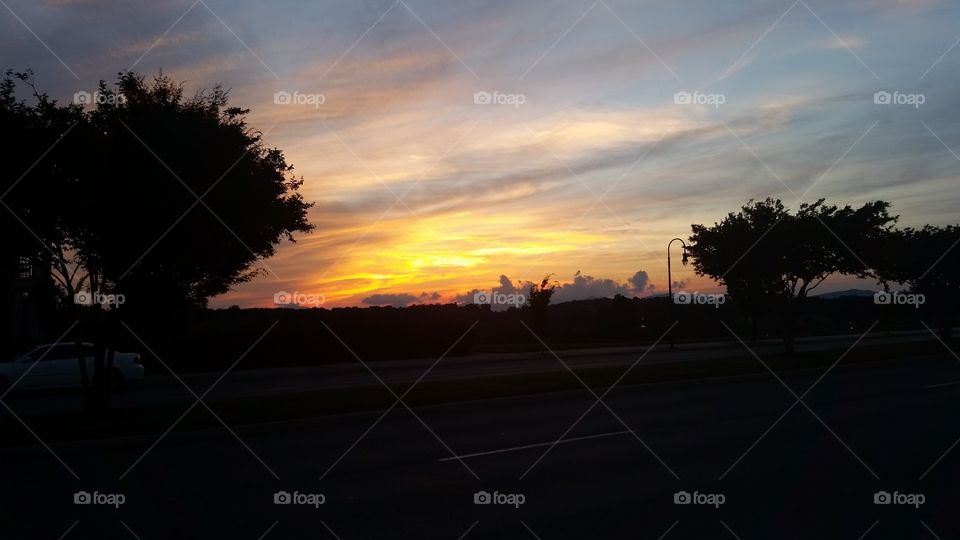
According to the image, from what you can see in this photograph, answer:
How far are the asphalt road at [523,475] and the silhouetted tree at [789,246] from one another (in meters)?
15.9

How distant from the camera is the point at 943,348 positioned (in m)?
38.3

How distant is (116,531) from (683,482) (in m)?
5.97

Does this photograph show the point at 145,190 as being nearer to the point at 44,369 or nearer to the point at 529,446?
the point at 529,446

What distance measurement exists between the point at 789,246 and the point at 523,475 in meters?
25.0

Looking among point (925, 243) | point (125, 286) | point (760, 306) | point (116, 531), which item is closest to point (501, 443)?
point (116, 531)

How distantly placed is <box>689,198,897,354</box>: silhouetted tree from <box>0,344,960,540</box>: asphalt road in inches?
624

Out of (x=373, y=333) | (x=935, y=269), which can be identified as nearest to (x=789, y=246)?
(x=935, y=269)

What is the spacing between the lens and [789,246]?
33.0 m

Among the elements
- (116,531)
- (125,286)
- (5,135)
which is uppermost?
(5,135)

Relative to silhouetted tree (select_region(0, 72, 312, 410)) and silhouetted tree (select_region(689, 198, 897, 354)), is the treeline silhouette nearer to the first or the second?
silhouetted tree (select_region(0, 72, 312, 410))

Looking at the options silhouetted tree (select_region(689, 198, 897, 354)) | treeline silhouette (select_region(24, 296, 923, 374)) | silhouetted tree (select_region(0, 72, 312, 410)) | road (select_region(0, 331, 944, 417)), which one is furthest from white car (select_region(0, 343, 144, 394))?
silhouetted tree (select_region(689, 198, 897, 354))

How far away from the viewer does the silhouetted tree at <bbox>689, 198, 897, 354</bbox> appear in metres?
33.2

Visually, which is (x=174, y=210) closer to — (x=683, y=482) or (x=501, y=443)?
(x=501, y=443)

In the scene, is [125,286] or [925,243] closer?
[125,286]
